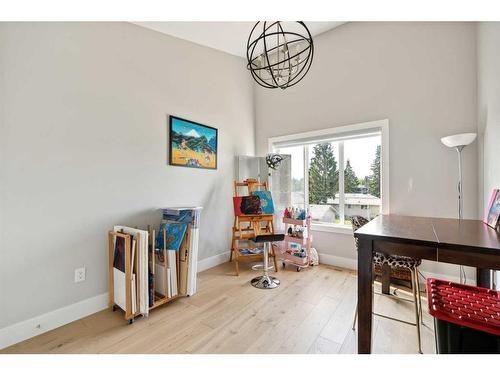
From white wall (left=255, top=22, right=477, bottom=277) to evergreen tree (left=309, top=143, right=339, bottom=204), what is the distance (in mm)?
384

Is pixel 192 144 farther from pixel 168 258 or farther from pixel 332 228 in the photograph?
pixel 332 228

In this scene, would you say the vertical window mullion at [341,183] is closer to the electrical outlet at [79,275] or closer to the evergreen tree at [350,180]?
the evergreen tree at [350,180]

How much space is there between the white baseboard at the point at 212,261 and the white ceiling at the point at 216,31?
2.87 metres

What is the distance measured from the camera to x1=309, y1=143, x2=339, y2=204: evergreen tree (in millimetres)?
3248

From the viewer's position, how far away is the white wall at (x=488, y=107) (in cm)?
165

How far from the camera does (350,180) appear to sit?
10.2 feet

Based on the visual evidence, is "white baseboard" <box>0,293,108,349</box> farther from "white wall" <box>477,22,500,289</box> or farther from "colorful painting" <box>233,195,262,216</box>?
"white wall" <box>477,22,500,289</box>

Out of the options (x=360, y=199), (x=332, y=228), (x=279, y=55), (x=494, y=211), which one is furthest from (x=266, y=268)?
(x=279, y=55)

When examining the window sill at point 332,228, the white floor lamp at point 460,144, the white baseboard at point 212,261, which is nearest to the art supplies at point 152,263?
the white baseboard at point 212,261

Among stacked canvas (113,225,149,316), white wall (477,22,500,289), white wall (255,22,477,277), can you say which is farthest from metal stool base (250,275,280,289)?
white wall (477,22,500,289)
